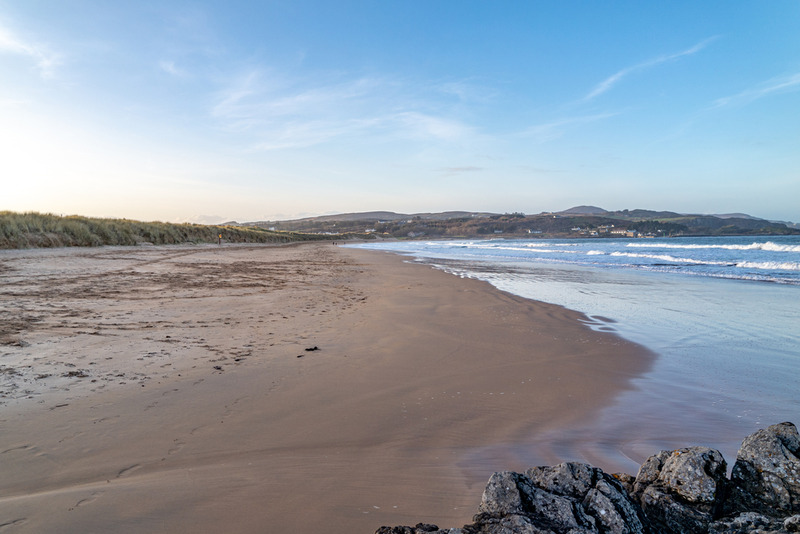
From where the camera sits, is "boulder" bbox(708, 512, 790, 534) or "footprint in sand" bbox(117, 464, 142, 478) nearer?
"boulder" bbox(708, 512, 790, 534)

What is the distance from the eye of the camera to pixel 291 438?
10.2 ft

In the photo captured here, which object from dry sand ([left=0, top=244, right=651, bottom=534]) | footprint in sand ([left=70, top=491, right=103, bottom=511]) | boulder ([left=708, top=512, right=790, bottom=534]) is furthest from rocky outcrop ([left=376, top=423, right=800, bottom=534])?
footprint in sand ([left=70, top=491, right=103, bottom=511])

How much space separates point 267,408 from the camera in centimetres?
364

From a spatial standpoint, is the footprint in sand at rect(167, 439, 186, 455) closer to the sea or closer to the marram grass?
the sea

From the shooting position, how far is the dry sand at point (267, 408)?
2.30 metres

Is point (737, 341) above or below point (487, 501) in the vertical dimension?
below

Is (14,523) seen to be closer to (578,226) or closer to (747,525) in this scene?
(747,525)

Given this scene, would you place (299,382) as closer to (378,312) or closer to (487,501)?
(487,501)

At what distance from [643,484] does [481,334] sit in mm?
4660

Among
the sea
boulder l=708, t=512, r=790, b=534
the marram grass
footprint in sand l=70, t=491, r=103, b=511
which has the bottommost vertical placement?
the sea

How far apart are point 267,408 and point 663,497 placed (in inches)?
117

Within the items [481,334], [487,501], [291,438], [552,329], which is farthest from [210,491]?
[552,329]

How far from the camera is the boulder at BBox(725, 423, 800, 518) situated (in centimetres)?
189

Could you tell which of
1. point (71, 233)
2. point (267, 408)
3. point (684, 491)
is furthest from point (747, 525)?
point (71, 233)
